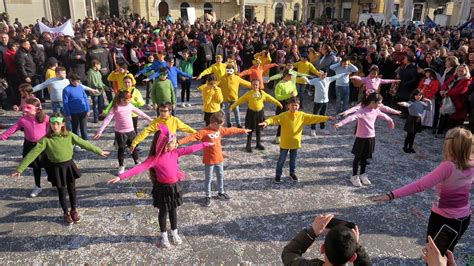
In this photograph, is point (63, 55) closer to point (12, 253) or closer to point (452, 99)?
point (12, 253)

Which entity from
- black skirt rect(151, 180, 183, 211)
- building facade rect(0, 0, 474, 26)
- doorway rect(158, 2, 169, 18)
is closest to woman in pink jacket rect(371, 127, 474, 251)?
black skirt rect(151, 180, 183, 211)

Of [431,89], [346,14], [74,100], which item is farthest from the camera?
[346,14]

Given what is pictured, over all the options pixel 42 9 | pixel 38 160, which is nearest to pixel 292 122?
pixel 38 160

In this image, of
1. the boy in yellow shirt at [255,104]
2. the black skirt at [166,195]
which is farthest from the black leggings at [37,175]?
the boy in yellow shirt at [255,104]

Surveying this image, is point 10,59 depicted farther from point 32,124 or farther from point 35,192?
point 35,192

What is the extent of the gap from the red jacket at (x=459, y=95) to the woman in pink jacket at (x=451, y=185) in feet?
17.7

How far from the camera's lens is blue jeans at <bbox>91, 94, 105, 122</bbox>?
9568 millimetres

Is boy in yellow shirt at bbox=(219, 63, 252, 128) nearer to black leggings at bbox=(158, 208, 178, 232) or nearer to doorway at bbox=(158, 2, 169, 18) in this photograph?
black leggings at bbox=(158, 208, 178, 232)

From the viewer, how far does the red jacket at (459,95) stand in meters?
8.22

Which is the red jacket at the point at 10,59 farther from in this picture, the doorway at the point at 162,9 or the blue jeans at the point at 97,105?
the doorway at the point at 162,9

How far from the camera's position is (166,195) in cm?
470

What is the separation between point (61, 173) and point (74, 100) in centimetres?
282

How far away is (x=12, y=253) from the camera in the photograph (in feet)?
15.7

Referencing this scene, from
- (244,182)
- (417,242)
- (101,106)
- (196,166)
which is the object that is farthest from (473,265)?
(101,106)
